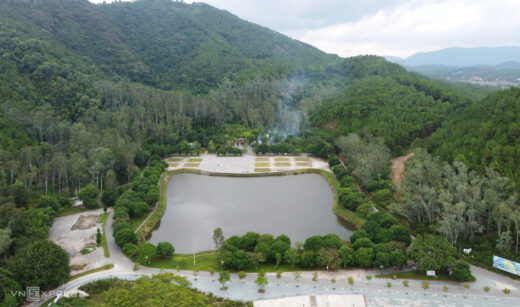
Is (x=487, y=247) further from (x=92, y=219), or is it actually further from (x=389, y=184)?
(x=92, y=219)

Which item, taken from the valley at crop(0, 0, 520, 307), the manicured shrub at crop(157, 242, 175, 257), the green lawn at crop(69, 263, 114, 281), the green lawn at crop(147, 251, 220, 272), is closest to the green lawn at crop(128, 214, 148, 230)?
the valley at crop(0, 0, 520, 307)

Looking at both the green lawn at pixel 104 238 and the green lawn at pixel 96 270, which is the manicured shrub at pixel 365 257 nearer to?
the green lawn at pixel 96 270

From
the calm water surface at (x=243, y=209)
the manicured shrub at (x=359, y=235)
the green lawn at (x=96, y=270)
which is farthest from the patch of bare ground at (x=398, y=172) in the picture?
the green lawn at (x=96, y=270)

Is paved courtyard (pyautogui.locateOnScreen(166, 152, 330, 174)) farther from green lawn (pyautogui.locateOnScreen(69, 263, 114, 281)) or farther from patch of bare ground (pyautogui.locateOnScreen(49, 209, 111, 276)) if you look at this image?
green lawn (pyautogui.locateOnScreen(69, 263, 114, 281))

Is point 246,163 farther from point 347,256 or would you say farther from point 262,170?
point 347,256

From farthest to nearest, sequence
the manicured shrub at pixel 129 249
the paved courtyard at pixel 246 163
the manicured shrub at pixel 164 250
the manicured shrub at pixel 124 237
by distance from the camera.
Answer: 1. the paved courtyard at pixel 246 163
2. the manicured shrub at pixel 124 237
3. the manicured shrub at pixel 129 249
4. the manicured shrub at pixel 164 250

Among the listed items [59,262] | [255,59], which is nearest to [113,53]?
[255,59]
